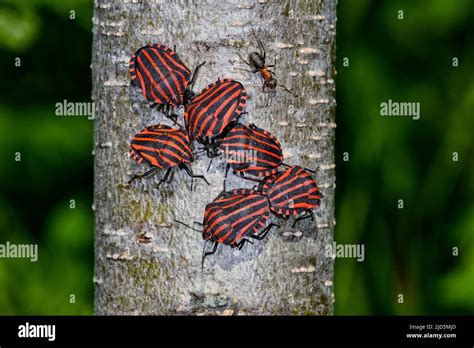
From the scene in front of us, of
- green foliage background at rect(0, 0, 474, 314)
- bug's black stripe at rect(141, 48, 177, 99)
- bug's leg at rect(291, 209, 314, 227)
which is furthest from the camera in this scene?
green foliage background at rect(0, 0, 474, 314)

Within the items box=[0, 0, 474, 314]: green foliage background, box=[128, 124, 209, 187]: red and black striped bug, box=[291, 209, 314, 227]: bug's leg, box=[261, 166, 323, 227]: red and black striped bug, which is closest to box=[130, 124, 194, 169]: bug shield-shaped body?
box=[128, 124, 209, 187]: red and black striped bug

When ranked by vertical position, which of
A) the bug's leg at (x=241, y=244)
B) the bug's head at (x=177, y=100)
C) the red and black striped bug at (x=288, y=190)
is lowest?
the bug's leg at (x=241, y=244)

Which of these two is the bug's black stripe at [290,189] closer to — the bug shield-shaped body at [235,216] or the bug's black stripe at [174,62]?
Result: the bug shield-shaped body at [235,216]

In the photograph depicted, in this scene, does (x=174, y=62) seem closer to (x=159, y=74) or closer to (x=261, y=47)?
(x=159, y=74)

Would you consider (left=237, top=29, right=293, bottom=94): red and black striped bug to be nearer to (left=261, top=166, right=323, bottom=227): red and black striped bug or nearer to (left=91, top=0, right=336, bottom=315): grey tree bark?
(left=91, top=0, right=336, bottom=315): grey tree bark

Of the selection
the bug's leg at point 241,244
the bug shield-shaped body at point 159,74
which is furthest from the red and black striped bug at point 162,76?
the bug's leg at point 241,244

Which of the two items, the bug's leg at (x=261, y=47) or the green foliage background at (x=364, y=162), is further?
the green foliage background at (x=364, y=162)
